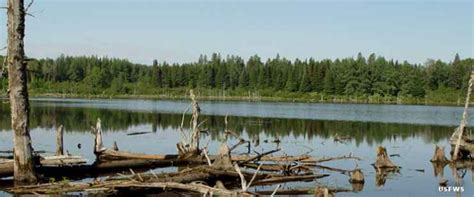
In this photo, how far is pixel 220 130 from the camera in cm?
4644

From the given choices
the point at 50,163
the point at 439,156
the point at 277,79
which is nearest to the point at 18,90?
the point at 50,163

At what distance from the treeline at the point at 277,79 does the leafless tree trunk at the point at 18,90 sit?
122 metres

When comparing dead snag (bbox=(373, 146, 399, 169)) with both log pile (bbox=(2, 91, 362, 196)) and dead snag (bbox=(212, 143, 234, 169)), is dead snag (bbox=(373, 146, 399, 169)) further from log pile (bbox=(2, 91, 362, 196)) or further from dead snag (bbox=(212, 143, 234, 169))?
dead snag (bbox=(212, 143, 234, 169))

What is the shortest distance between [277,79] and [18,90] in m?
147

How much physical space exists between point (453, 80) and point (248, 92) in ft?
166

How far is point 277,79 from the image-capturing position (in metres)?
164

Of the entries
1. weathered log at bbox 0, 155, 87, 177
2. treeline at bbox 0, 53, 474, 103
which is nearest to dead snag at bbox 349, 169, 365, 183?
weathered log at bbox 0, 155, 87, 177

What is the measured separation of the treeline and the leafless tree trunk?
122m

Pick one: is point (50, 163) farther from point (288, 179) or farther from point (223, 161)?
point (288, 179)

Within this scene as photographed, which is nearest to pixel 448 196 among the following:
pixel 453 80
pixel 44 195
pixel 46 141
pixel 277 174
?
pixel 277 174

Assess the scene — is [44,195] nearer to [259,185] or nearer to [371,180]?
[259,185]

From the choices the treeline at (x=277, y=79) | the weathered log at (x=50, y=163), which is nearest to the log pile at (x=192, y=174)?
the weathered log at (x=50, y=163)

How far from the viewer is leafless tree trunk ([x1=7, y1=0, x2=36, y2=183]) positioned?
1839 centimetres

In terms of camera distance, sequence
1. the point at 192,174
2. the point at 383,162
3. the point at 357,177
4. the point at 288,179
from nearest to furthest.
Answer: the point at 192,174 < the point at 288,179 < the point at 357,177 < the point at 383,162
